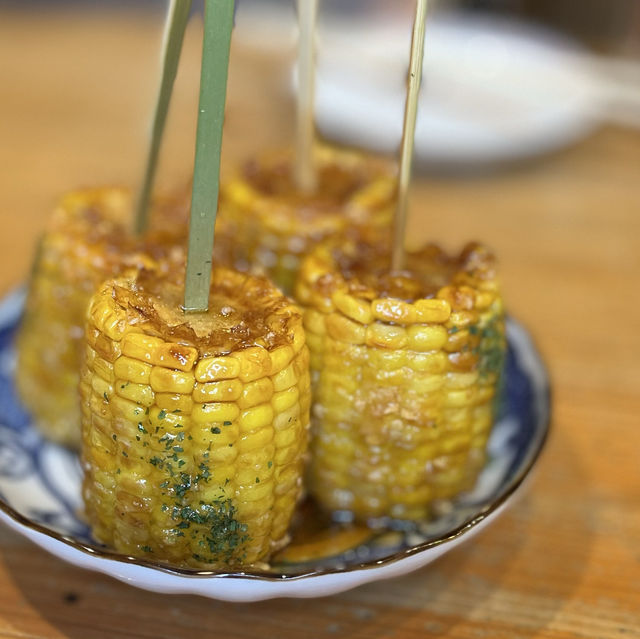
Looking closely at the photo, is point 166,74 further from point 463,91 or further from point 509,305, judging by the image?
point 463,91

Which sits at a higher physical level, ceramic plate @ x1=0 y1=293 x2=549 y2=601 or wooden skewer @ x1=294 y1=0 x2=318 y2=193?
wooden skewer @ x1=294 y1=0 x2=318 y2=193

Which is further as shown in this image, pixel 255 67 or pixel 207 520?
pixel 255 67

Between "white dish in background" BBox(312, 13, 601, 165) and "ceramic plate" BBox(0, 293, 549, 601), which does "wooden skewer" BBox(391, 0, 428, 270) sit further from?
"white dish in background" BBox(312, 13, 601, 165)

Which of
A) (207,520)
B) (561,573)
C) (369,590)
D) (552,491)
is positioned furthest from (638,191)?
(207,520)

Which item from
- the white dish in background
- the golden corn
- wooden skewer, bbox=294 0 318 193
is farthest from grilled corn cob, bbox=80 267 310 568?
the white dish in background

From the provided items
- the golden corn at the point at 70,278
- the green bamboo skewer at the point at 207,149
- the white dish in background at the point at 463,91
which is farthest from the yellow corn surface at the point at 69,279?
the white dish in background at the point at 463,91

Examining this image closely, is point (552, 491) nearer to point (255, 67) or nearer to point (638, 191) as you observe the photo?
point (638, 191)

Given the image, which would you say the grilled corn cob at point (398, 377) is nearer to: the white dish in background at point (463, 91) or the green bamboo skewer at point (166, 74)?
the green bamboo skewer at point (166, 74)
